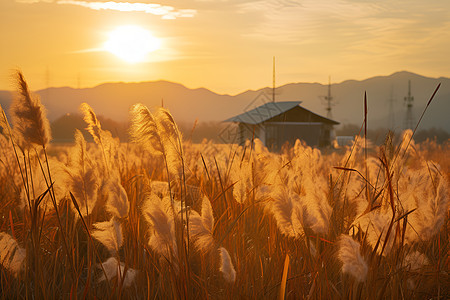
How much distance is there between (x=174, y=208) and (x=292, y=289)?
0.72 m

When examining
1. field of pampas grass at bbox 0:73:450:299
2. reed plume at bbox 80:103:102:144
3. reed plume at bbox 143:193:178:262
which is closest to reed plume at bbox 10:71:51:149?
field of pampas grass at bbox 0:73:450:299

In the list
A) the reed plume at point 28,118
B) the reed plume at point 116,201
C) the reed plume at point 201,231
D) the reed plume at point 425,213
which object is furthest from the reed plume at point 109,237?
the reed plume at point 425,213

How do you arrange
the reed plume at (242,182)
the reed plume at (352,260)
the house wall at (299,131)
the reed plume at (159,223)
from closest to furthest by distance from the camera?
the reed plume at (352,260)
the reed plume at (159,223)
the reed plume at (242,182)
the house wall at (299,131)

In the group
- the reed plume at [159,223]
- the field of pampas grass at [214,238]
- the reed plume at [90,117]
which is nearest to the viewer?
the reed plume at [159,223]

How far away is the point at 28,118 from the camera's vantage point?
2.10m

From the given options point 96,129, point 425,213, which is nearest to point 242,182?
point 425,213

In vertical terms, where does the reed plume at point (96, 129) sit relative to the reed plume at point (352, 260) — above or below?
above

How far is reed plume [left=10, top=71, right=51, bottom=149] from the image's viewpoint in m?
2.07

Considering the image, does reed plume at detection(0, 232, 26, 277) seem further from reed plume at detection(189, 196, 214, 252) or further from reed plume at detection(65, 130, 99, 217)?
reed plume at detection(189, 196, 214, 252)

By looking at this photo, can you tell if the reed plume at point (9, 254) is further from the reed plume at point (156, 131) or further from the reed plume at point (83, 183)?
the reed plume at point (156, 131)

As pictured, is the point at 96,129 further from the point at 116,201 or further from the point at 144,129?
the point at 144,129

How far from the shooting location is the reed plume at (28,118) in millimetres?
2066

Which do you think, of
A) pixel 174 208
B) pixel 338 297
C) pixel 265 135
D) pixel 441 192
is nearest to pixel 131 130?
pixel 174 208

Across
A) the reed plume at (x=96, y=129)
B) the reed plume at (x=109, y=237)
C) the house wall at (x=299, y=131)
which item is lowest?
the house wall at (x=299, y=131)
